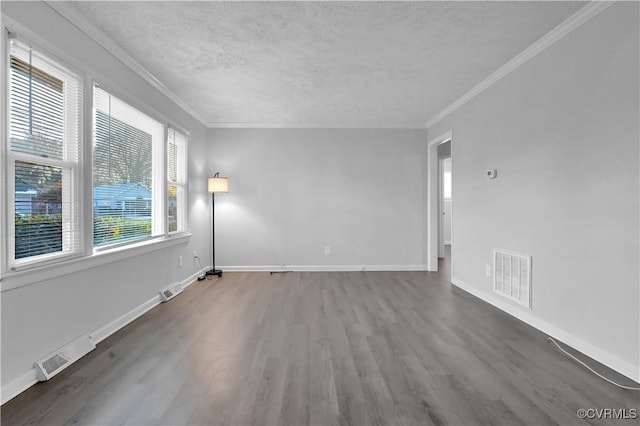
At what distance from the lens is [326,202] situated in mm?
5043

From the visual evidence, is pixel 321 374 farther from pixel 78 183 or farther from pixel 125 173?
pixel 125 173

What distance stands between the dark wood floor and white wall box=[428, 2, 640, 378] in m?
0.36

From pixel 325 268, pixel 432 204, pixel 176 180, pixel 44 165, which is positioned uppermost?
pixel 176 180

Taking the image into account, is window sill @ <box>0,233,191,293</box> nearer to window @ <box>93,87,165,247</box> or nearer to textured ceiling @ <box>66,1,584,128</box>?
window @ <box>93,87,165,247</box>

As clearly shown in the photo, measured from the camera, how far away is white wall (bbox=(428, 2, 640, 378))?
6.20 ft

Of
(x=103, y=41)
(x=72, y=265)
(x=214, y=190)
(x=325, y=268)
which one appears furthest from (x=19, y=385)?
(x=325, y=268)

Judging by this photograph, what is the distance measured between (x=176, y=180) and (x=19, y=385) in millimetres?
2667

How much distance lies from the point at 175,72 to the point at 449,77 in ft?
9.90

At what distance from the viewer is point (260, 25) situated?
2260mm

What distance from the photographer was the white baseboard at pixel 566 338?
6.13ft

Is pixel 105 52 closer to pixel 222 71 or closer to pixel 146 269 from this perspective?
pixel 222 71

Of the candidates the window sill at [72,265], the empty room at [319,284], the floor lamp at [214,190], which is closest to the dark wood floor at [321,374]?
the empty room at [319,284]

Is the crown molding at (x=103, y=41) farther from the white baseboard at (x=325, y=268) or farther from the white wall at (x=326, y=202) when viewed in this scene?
the white baseboard at (x=325, y=268)

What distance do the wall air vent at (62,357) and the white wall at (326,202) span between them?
2.81 m
